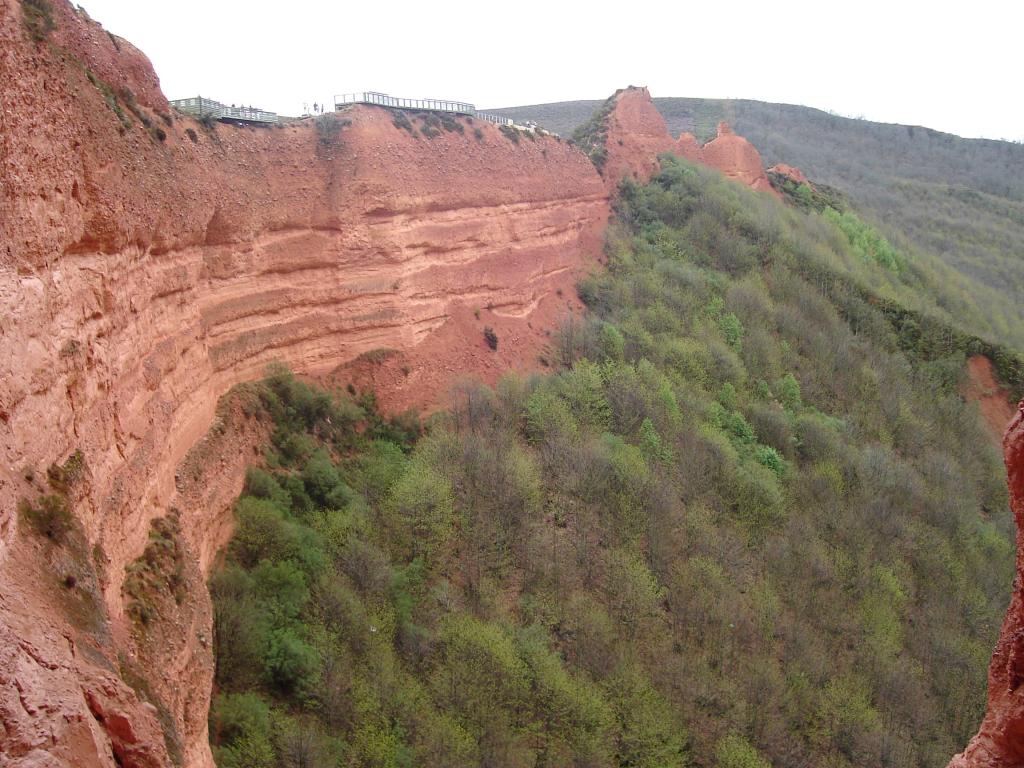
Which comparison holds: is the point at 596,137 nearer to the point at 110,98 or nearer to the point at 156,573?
the point at 110,98

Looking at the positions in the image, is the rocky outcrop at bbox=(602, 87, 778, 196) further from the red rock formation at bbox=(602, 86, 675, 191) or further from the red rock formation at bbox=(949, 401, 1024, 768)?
the red rock formation at bbox=(949, 401, 1024, 768)

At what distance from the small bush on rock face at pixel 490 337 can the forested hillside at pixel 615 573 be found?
1.73 meters

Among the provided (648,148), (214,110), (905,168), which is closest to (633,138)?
(648,148)

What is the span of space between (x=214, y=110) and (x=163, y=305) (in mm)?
6564

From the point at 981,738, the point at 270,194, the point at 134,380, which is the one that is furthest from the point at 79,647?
the point at 270,194

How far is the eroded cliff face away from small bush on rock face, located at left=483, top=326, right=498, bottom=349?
0.31 meters

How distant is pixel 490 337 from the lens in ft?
77.3

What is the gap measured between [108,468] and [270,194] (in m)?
9.99

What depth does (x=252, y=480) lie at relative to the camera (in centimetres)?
1502

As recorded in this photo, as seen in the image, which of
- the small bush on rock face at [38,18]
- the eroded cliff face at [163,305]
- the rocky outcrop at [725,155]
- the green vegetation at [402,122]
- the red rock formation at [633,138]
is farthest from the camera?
the rocky outcrop at [725,155]

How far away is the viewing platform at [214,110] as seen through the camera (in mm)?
17125

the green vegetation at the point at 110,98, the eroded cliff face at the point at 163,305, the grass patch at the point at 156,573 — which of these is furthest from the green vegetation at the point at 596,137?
the grass patch at the point at 156,573

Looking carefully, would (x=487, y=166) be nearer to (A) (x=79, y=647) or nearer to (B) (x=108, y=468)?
(B) (x=108, y=468)

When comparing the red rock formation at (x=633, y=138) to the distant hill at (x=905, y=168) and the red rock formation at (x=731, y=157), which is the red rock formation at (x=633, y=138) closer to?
the red rock formation at (x=731, y=157)
